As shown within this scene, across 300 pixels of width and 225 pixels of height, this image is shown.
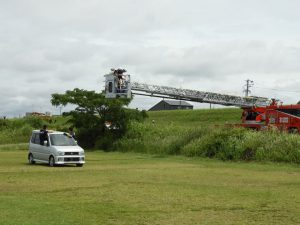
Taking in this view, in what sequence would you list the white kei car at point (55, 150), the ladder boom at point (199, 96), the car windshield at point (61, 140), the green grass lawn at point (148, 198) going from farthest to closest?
the ladder boom at point (199, 96) → the car windshield at point (61, 140) → the white kei car at point (55, 150) → the green grass lawn at point (148, 198)

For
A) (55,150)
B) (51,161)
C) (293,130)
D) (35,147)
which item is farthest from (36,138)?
(293,130)

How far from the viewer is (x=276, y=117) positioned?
38.9 metres

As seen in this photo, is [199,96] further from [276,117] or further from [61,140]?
[61,140]

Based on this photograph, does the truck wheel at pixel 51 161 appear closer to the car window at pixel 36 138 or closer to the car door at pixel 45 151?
the car door at pixel 45 151

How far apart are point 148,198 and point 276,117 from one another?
27.3m

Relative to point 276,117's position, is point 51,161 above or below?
below

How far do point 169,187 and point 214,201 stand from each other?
3.14 m

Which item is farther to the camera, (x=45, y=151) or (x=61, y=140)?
(x=61, y=140)

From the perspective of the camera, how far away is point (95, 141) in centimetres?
4472

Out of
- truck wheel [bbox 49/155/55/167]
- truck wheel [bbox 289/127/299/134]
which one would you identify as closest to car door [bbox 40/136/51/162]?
truck wheel [bbox 49/155/55/167]

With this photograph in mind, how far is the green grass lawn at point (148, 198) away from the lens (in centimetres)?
1052

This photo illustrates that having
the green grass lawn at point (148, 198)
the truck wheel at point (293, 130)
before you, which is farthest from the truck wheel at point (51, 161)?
the truck wheel at point (293, 130)

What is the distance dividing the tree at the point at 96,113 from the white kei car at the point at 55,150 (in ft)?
54.4

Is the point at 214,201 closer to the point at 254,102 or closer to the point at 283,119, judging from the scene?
the point at 283,119
